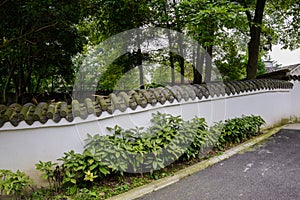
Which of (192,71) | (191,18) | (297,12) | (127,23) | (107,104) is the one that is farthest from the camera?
(192,71)

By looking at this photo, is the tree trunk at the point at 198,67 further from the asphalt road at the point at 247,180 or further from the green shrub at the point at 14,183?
the green shrub at the point at 14,183

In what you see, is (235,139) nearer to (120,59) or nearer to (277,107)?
(277,107)

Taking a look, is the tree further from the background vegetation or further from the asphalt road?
the asphalt road

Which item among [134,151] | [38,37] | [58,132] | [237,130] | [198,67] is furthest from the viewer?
[198,67]

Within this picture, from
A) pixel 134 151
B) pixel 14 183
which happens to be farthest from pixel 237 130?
pixel 14 183

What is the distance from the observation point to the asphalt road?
2.76m

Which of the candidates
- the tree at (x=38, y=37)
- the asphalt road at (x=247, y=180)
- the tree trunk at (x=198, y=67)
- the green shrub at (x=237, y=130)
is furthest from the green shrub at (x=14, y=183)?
the tree trunk at (x=198, y=67)

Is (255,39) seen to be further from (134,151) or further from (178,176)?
(134,151)

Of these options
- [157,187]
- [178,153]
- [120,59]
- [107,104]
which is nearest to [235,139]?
[178,153]

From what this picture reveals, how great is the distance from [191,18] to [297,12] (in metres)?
5.27

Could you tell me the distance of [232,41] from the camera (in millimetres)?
9727

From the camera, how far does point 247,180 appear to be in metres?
3.13

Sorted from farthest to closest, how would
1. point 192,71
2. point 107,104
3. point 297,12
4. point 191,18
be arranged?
point 192,71 → point 297,12 → point 191,18 → point 107,104

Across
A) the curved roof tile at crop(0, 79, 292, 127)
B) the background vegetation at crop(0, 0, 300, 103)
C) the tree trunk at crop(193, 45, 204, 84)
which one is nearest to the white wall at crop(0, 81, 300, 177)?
Answer: the curved roof tile at crop(0, 79, 292, 127)
